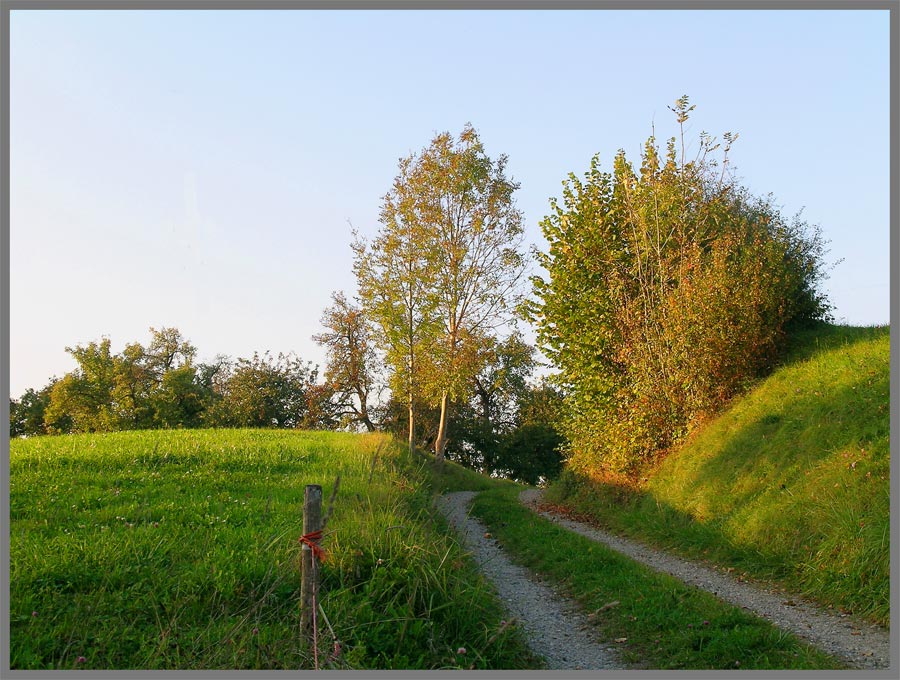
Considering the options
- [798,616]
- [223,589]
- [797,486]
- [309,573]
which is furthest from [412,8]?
[797,486]

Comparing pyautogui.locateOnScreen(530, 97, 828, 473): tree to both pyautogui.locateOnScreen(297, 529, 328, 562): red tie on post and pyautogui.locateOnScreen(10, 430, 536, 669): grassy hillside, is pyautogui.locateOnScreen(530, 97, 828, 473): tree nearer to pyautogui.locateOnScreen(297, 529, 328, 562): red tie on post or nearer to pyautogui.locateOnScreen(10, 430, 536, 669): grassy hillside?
pyautogui.locateOnScreen(10, 430, 536, 669): grassy hillside

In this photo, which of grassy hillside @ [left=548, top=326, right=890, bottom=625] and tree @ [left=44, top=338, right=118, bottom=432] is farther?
tree @ [left=44, top=338, right=118, bottom=432]

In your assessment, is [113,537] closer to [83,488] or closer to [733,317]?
[83,488]

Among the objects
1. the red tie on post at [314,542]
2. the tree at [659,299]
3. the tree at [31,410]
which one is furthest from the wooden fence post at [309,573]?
the tree at [31,410]

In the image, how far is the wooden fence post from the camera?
532 centimetres

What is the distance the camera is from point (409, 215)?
27.6 metres

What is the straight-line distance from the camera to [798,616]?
7.51 m

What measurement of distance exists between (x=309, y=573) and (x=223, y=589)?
0.91 m

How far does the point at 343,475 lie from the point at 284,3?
8525 millimetres

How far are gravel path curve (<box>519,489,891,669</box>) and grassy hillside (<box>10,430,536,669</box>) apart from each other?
120 inches

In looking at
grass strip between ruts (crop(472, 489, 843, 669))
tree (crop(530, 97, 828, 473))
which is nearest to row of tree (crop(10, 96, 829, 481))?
tree (crop(530, 97, 828, 473))

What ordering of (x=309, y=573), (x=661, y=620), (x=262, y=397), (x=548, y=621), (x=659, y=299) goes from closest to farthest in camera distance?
(x=309, y=573) → (x=661, y=620) → (x=548, y=621) → (x=659, y=299) → (x=262, y=397)

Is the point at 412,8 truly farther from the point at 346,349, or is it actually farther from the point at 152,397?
the point at 152,397

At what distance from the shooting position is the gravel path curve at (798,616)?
6344mm
